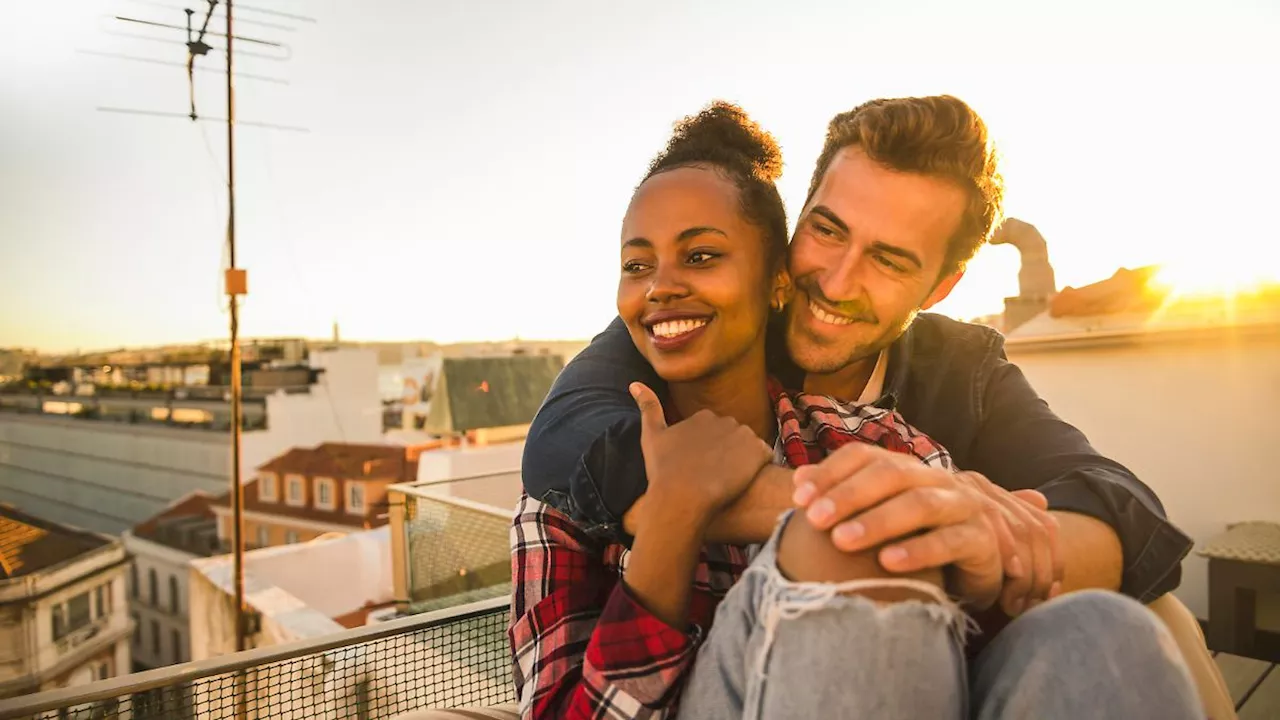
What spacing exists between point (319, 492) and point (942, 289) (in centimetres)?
3405

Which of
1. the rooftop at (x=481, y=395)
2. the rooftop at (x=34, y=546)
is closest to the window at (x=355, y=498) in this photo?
the rooftop at (x=481, y=395)

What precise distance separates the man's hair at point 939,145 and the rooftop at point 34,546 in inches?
1368

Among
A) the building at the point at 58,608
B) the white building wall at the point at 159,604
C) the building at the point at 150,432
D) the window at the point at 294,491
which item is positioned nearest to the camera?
the building at the point at 58,608

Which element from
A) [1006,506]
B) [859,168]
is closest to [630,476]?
[1006,506]

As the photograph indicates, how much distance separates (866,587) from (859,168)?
1639mm

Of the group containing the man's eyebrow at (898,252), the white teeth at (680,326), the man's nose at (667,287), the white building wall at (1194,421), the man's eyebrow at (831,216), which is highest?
the man's eyebrow at (831,216)

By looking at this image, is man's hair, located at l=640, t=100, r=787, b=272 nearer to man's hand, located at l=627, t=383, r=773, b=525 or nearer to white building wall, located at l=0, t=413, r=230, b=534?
man's hand, located at l=627, t=383, r=773, b=525

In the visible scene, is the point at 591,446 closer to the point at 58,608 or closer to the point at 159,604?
the point at 58,608

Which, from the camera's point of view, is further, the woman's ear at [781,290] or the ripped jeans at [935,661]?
the woman's ear at [781,290]

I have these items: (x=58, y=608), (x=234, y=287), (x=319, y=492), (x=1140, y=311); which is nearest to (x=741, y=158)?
(x=1140, y=311)

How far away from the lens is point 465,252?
49.8 meters

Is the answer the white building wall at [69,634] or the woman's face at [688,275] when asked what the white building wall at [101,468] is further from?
the woman's face at [688,275]

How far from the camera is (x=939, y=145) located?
2.17m

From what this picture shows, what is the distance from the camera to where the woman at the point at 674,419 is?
119 centimetres
